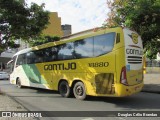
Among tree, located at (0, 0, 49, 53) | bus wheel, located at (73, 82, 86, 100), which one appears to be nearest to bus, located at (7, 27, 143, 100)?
bus wheel, located at (73, 82, 86, 100)

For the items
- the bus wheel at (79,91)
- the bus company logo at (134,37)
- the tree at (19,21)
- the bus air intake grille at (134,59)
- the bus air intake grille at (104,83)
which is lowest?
the bus wheel at (79,91)

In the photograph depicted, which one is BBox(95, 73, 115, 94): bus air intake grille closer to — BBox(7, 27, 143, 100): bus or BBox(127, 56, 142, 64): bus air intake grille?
BBox(7, 27, 143, 100): bus

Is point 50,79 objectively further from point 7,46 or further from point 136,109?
point 136,109

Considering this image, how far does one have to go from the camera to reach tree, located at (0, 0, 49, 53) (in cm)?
1512


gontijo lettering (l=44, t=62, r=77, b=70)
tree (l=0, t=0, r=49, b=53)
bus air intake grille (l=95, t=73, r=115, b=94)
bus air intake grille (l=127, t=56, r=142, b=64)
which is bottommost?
bus air intake grille (l=95, t=73, r=115, b=94)

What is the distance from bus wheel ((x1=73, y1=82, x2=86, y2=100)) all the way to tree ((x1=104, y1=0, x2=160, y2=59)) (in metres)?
5.19

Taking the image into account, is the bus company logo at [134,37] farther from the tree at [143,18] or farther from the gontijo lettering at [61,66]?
the tree at [143,18]

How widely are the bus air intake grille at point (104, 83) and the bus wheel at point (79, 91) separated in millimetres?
1137

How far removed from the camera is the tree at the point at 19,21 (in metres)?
15.1

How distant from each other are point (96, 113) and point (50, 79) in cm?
620

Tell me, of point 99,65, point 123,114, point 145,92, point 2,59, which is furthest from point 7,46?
point 2,59

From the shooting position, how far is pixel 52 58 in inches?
608

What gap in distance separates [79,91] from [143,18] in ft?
20.0

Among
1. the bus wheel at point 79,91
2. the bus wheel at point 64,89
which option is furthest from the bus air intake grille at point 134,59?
the bus wheel at point 64,89
